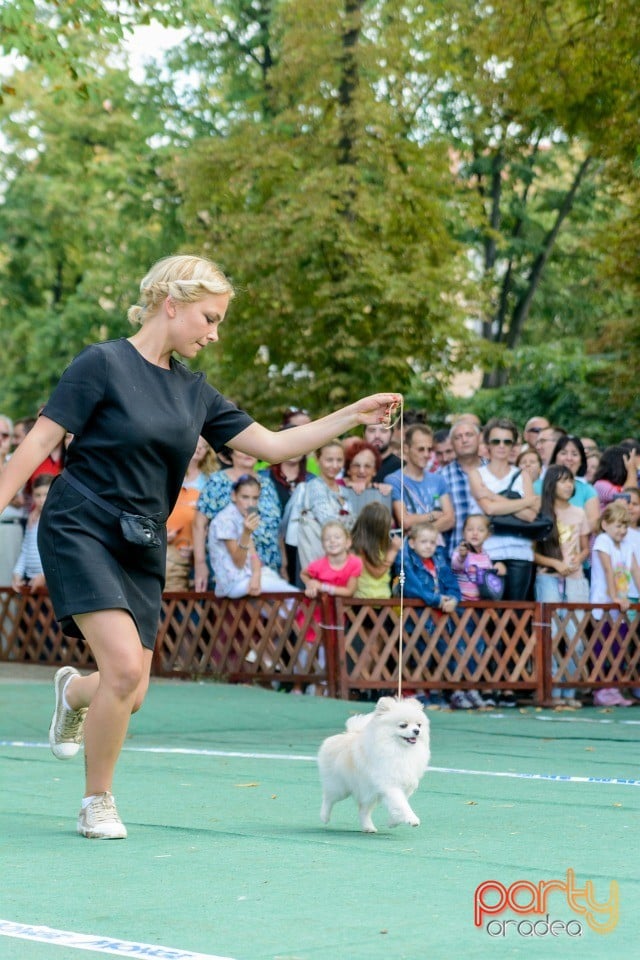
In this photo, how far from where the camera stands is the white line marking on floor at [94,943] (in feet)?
14.4

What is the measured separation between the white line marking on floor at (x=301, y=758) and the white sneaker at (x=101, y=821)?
3.25 metres

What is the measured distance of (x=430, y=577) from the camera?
48.4ft

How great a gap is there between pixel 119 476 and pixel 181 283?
774 millimetres

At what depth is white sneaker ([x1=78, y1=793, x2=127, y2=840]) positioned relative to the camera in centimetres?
663

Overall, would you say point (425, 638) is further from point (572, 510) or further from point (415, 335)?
point (415, 335)

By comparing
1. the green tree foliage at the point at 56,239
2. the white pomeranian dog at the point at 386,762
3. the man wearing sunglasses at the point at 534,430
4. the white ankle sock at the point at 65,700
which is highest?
the green tree foliage at the point at 56,239

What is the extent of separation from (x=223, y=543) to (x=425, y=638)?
2.01 metres

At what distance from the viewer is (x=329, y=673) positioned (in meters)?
14.7

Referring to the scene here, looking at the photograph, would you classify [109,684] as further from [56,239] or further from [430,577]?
[56,239]

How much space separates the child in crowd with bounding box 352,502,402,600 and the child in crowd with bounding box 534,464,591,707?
4.40 ft

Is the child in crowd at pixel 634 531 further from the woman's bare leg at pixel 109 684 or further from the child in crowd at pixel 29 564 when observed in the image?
the woman's bare leg at pixel 109 684

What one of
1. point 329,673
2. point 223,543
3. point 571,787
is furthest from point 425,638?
point 571,787

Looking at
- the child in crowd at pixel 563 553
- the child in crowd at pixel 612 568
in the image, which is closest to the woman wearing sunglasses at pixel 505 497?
the child in crowd at pixel 563 553

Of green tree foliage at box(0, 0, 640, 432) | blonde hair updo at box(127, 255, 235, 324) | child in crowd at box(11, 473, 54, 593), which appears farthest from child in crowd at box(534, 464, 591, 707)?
blonde hair updo at box(127, 255, 235, 324)
